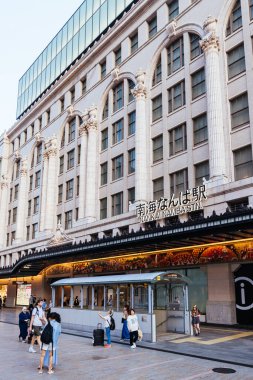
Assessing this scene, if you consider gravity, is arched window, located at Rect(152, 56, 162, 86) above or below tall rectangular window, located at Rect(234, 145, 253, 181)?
above

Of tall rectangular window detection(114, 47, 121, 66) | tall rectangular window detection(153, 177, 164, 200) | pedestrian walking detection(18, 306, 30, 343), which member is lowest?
pedestrian walking detection(18, 306, 30, 343)

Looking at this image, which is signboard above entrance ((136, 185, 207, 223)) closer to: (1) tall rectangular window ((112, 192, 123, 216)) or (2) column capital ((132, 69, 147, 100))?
(1) tall rectangular window ((112, 192, 123, 216))

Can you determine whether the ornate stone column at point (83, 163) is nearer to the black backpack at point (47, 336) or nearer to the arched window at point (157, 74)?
the arched window at point (157, 74)

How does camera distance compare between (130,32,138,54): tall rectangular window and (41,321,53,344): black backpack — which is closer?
(41,321,53,344): black backpack

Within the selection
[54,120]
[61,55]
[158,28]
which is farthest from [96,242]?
[61,55]

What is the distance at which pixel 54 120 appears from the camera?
52375 millimetres

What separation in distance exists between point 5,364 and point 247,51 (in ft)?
81.6

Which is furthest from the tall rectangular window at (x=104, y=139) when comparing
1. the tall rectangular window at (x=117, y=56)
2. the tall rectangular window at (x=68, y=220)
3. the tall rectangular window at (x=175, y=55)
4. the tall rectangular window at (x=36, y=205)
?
the tall rectangular window at (x=36, y=205)

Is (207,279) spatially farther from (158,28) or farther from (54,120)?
(54,120)

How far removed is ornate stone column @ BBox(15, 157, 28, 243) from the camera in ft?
182

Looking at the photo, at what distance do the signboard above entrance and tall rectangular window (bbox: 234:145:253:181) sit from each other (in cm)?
268

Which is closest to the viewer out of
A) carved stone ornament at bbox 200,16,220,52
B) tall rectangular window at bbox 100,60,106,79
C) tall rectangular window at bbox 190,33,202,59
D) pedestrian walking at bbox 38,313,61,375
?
pedestrian walking at bbox 38,313,61,375

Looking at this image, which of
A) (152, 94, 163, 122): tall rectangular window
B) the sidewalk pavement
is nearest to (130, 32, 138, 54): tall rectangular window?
(152, 94, 163, 122): tall rectangular window

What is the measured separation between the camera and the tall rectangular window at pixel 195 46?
102 feet
